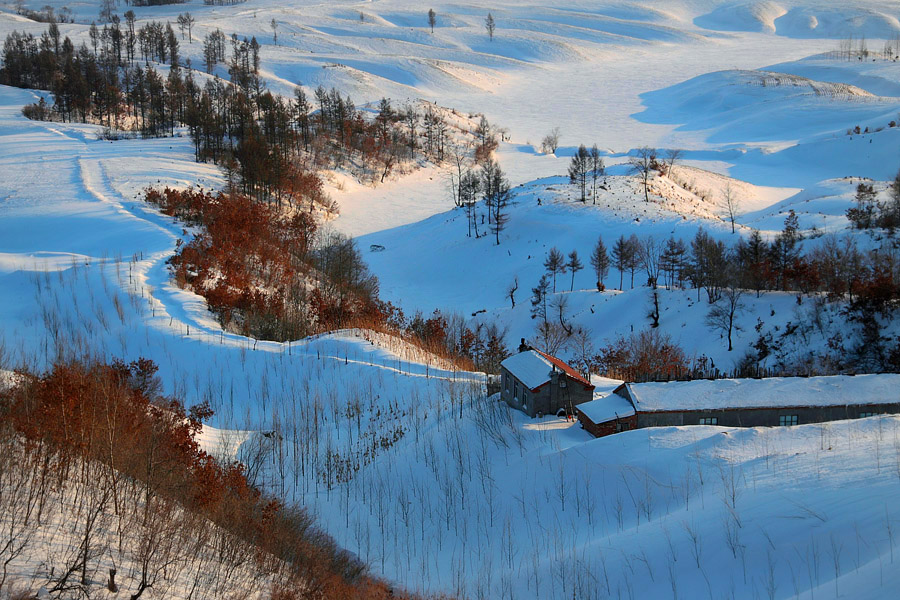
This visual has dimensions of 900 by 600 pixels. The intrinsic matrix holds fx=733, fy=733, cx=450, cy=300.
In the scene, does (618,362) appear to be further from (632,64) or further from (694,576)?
(632,64)

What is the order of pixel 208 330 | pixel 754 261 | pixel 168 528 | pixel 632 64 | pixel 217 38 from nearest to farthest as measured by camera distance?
pixel 168 528, pixel 208 330, pixel 754 261, pixel 217 38, pixel 632 64

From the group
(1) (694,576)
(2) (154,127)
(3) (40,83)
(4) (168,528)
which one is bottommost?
(1) (694,576)

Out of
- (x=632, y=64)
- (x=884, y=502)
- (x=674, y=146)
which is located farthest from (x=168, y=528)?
(x=632, y=64)

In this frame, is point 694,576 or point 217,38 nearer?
point 694,576

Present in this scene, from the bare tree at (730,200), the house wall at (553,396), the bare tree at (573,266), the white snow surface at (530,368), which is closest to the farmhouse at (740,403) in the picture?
the house wall at (553,396)

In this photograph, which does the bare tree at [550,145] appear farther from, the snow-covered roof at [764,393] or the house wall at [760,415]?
the house wall at [760,415]
